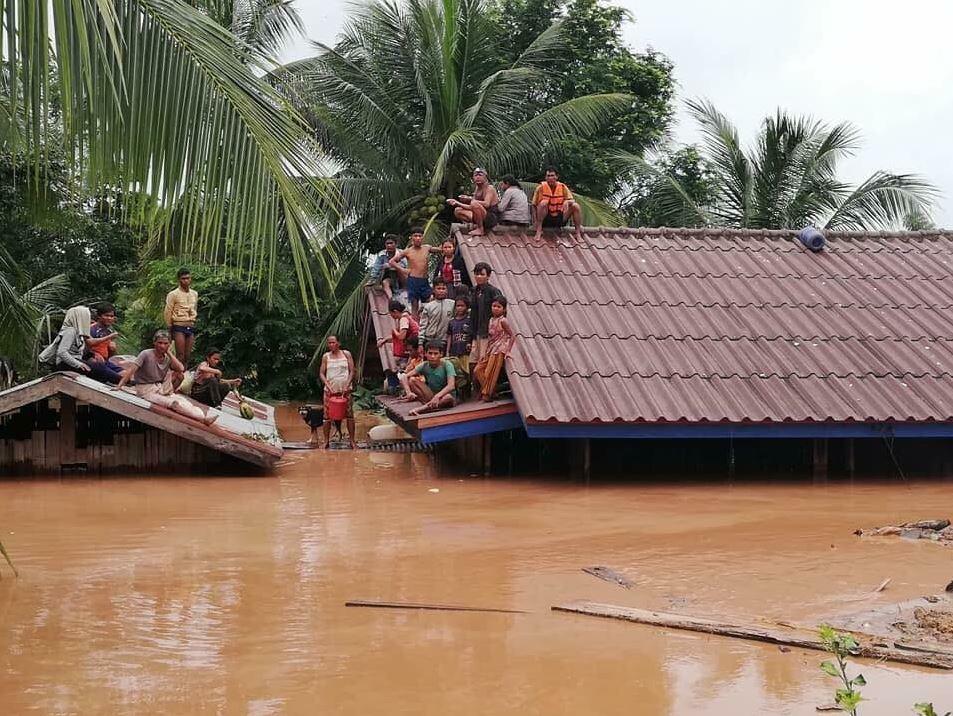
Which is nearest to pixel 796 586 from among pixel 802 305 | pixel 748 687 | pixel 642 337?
pixel 748 687

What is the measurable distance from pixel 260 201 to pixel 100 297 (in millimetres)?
21072

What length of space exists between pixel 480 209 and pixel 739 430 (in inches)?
182

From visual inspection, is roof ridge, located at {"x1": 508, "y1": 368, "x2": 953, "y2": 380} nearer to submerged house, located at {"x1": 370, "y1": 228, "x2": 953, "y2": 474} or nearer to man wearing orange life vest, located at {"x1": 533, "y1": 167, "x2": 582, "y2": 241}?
submerged house, located at {"x1": 370, "y1": 228, "x2": 953, "y2": 474}

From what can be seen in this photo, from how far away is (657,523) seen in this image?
9430 mm

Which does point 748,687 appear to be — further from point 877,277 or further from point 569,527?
point 877,277

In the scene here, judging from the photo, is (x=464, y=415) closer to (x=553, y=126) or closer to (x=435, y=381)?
(x=435, y=381)

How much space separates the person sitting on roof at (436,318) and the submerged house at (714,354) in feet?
2.09

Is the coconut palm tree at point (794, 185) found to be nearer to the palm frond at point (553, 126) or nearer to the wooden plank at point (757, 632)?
the palm frond at point (553, 126)

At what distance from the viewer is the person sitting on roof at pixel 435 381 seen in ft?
40.7

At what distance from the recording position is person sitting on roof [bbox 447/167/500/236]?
569 inches

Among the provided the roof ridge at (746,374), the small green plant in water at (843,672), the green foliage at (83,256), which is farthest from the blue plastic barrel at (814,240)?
the green foliage at (83,256)

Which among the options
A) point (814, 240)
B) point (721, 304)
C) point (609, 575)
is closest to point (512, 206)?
point (721, 304)

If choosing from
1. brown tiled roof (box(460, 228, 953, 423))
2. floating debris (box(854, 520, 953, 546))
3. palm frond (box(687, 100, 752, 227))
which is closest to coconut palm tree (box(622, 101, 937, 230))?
palm frond (box(687, 100, 752, 227))

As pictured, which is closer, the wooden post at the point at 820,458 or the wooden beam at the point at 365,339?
the wooden post at the point at 820,458
